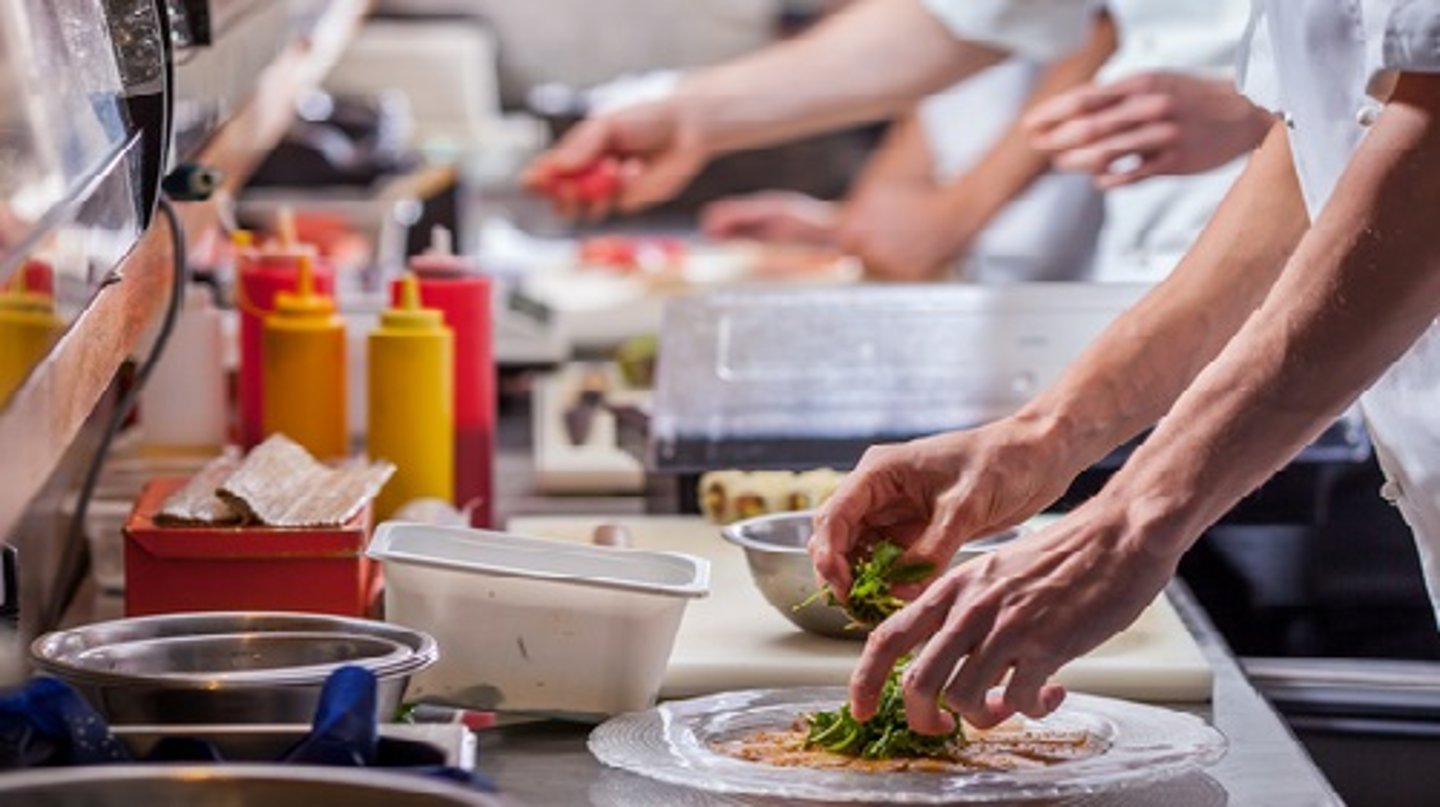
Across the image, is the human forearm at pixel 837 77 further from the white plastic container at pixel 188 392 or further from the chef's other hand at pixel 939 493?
the chef's other hand at pixel 939 493

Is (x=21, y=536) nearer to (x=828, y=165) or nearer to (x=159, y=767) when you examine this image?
(x=159, y=767)

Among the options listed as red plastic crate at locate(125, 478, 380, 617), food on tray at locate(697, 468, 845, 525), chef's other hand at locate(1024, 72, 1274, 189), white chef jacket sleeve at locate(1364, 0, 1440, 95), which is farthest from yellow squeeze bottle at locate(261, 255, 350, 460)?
white chef jacket sleeve at locate(1364, 0, 1440, 95)

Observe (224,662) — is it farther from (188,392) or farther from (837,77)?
(837,77)

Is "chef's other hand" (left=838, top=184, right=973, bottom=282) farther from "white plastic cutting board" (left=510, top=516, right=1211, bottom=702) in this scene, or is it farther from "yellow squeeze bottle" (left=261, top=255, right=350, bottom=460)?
"white plastic cutting board" (left=510, top=516, right=1211, bottom=702)

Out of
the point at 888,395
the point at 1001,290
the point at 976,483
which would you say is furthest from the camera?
the point at 1001,290

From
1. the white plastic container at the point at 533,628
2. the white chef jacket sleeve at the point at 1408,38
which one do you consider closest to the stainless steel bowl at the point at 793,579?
the white plastic container at the point at 533,628

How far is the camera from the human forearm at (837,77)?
188 inches

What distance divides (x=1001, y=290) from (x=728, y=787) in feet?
5.88

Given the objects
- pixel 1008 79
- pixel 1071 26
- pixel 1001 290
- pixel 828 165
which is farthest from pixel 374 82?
pixel 1001 290

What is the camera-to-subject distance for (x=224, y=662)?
6.23ft

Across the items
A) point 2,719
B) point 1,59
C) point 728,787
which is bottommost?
point 728,787

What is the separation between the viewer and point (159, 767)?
1.31 meters

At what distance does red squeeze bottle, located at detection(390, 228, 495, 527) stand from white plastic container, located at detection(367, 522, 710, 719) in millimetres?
854

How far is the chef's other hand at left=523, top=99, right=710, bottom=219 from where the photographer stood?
4758 mm
